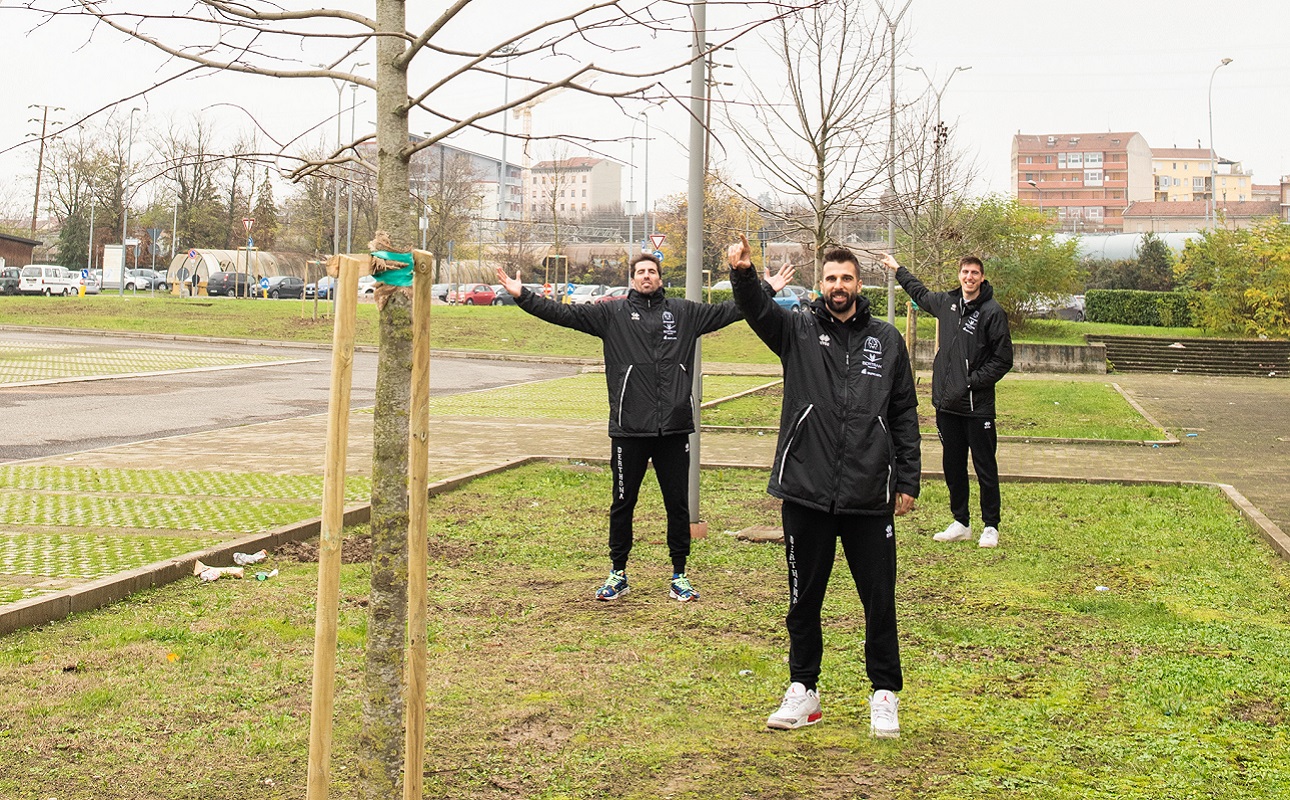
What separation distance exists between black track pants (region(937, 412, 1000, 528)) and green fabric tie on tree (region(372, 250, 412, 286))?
626 centimetres

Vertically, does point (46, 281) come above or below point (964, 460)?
above

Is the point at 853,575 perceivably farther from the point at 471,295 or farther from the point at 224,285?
the point at 224,285

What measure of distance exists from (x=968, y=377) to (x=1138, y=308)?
37615 millimetres

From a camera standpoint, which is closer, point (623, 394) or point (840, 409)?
point (840, 409)

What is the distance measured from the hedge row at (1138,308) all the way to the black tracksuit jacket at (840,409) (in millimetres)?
39610

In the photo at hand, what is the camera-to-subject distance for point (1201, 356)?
33594mm

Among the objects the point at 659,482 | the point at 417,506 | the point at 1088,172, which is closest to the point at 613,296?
the point at 659,482

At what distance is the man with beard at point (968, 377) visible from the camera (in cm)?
884

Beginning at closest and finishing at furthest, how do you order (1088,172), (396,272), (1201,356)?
(396,272)
(1201,356)
(1088,172)

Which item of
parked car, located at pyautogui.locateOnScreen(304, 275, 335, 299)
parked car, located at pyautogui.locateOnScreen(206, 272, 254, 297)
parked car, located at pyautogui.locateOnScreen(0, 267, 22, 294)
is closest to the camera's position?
parked car, located at pyautogui.locateOnScreen(0, 267, 22, 294)

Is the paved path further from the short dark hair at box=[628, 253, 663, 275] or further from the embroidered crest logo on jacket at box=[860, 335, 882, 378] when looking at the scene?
the embroidered crest logo on jacket at box=[860, 335, 882, 378]

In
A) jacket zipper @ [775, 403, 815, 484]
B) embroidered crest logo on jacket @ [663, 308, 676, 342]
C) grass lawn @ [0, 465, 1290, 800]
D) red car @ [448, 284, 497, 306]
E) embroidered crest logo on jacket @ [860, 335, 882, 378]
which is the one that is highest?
red car @ [448, 284, 497, 306]

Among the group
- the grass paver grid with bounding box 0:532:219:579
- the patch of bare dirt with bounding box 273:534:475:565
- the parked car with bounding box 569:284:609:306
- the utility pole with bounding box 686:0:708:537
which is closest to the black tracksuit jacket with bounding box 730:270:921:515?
the patch of bare dirt with bounding box 273:534:475:565

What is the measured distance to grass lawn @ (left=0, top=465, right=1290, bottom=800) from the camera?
4348 millimetres
